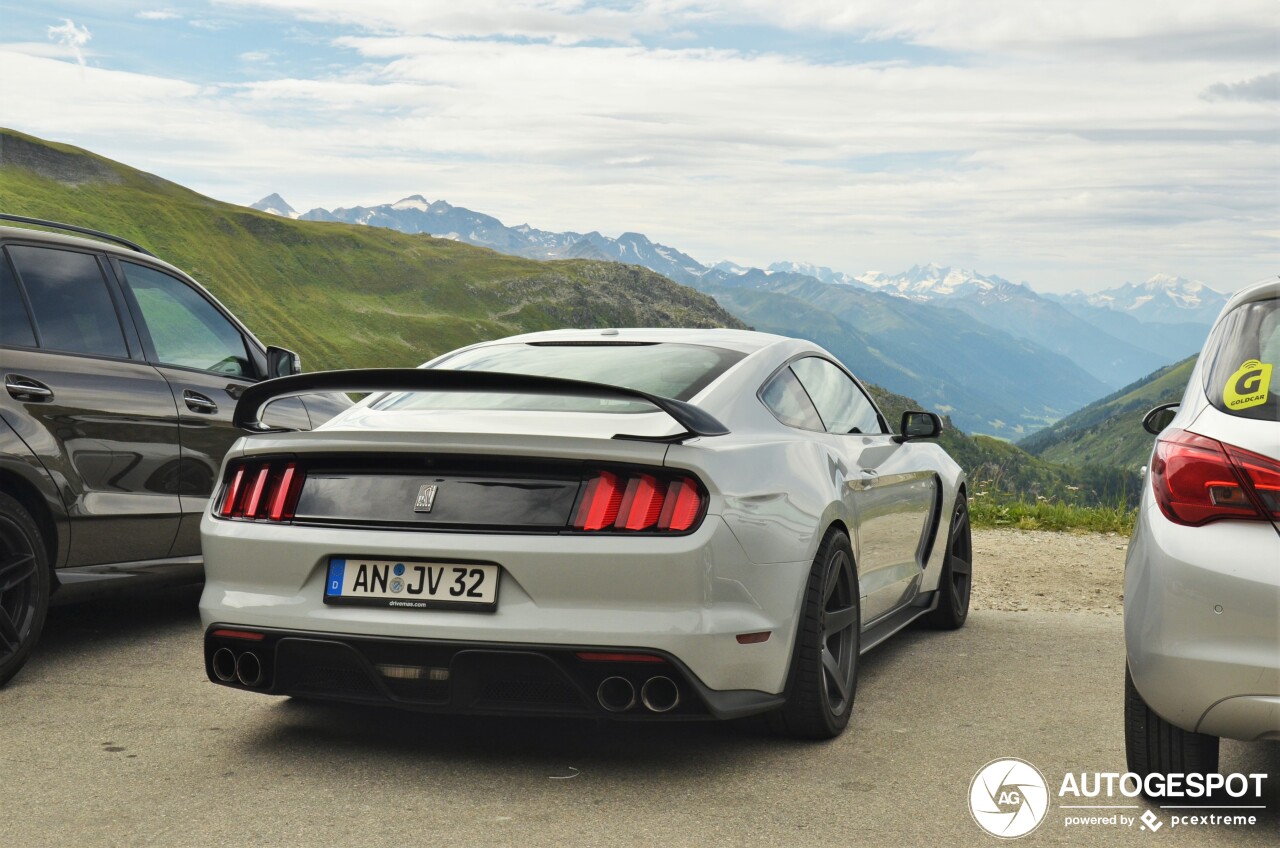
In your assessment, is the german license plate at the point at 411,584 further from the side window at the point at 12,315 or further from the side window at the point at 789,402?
the side window at the point at 12,315

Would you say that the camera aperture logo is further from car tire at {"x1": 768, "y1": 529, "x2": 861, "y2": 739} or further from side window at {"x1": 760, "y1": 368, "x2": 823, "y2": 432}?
side window at {"x1": 760, "y1": 368, "x2": 823, "y2": 432}

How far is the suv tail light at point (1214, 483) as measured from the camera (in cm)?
337

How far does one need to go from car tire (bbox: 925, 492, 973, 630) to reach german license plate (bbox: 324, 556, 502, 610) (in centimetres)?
371

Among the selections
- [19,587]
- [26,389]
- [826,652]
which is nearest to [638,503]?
[826,652]

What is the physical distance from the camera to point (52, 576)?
5605 millimetres

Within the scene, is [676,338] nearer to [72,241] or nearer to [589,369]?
[589,369]

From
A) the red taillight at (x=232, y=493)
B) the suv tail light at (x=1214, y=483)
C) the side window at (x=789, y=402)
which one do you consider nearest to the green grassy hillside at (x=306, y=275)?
the side window at (x=789, y=402)

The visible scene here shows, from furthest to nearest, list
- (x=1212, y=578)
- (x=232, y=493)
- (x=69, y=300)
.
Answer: (x=69, y=300) < (x=232, y=493) < (x=1212, y=578)

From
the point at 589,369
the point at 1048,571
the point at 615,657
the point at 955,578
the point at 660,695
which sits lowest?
the point at 1048,571

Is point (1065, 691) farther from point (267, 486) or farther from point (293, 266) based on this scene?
point (293, 266)

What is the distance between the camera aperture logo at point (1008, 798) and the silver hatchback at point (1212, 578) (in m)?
0.38

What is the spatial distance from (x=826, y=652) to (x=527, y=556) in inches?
51.4

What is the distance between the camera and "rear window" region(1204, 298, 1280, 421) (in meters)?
3.59

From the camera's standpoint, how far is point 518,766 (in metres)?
4.25
